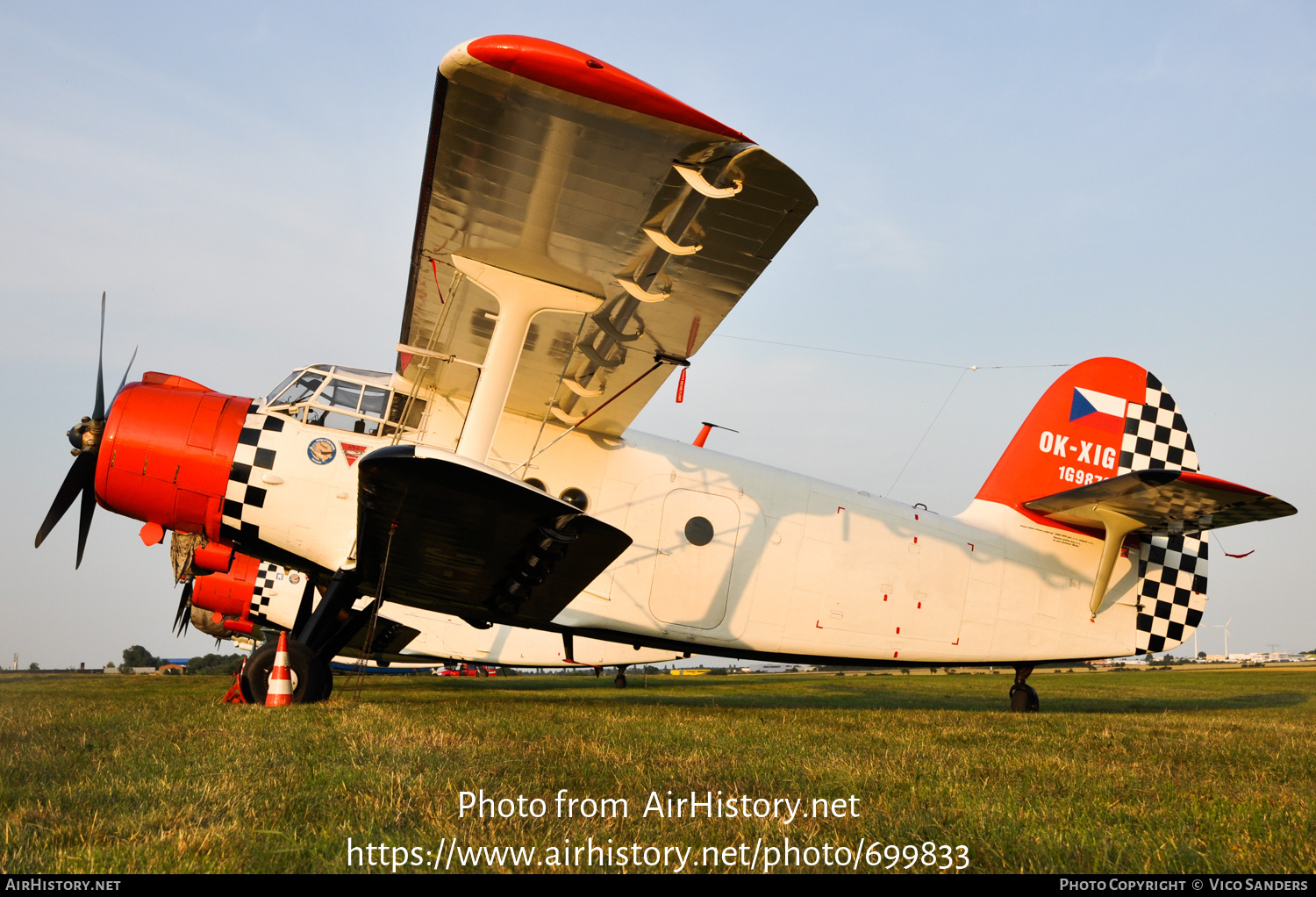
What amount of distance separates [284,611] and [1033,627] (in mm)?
13454

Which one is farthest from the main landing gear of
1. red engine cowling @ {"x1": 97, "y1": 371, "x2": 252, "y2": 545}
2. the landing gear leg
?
the landing gear leg

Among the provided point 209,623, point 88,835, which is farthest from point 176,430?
point 209,623

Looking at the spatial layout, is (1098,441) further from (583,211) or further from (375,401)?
(375,401)

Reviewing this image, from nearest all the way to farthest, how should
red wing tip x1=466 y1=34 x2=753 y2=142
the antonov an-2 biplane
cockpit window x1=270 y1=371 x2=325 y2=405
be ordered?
red wing tip x1=466 y1=34 x2=753 y2=142
the antonov an-2 biplane
cockpit window x1=270 y1=371 x2=325 y2=405

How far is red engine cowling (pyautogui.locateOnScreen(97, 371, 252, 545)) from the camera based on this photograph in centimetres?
671

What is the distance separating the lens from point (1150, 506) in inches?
316

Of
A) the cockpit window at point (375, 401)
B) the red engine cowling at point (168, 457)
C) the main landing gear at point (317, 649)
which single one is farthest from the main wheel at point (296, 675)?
the cockpit window at point (375, 401)

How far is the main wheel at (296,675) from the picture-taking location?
645 cm

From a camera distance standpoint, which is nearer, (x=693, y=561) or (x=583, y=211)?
(x=583, y=211)

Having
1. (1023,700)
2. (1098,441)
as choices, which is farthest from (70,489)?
(1098,441)

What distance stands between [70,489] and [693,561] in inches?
218

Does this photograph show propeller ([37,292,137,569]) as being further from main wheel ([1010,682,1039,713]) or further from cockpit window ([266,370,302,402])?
main wheel ([1010,682,1039,713])

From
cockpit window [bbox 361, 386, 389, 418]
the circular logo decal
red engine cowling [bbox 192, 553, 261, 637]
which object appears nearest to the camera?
the circular logo decal

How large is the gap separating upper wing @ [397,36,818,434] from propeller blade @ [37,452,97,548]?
8.89 ft
